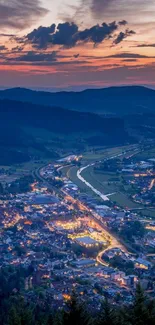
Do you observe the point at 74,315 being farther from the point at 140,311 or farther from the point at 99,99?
the point at 99,99

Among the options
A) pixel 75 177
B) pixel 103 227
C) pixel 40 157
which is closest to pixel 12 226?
pixel 103 227

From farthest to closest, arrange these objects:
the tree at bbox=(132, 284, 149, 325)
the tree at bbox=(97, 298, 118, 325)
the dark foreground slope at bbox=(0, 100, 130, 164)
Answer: the dark foreground slope at bbox=(0, 100, 130, 164) → the tree at bbox=(97, 298, 118, 325) → the tree at bbox=(132, 284, 149, 325)

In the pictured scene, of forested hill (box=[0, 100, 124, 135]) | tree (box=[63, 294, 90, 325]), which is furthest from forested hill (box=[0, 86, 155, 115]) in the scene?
tree (box=[63, 294, 90, 325])

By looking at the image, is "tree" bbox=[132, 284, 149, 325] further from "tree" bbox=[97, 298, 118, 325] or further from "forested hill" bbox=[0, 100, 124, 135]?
"forested hill" bbox=[0, 100, 124, 135]

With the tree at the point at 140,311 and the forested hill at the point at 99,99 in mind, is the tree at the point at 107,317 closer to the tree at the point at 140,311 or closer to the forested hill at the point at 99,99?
the tree at the point at 140,311

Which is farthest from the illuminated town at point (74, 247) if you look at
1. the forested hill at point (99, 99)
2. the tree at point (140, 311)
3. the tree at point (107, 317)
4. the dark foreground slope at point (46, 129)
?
the forested hill at point (99, 99)

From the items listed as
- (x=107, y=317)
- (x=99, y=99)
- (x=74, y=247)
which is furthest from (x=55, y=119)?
(x=107, y=317)

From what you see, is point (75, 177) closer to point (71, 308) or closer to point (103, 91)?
point (71, 308)
